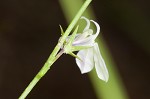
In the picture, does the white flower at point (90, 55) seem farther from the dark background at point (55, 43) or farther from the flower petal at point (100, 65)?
the dark background at point (55, 43)

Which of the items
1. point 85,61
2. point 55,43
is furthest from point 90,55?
point 55,43

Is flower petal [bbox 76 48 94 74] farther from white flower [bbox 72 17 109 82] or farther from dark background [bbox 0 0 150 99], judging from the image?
dark background [bbox 0 0 150 99]

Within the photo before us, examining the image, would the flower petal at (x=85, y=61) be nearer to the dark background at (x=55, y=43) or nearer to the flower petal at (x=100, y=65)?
the flower petal at (x=100, y=65)

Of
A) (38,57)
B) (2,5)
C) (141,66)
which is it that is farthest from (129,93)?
(2,5)

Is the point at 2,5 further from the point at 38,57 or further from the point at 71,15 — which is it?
the point at 71,15

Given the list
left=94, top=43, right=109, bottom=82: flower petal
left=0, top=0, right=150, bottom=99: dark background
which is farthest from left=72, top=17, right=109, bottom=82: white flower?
left=0, top=0, right=150, bottom=99: dark background

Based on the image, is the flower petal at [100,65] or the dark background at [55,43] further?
the dark background at [55,43]

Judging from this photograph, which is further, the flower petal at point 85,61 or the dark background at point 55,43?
the dark background at point 55,43

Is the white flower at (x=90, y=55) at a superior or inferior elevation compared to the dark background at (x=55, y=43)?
superior

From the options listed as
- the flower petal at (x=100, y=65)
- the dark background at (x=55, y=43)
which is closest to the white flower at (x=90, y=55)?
the flower petal at (x=100, y=65)

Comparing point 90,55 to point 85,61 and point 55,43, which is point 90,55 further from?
point 55,43
